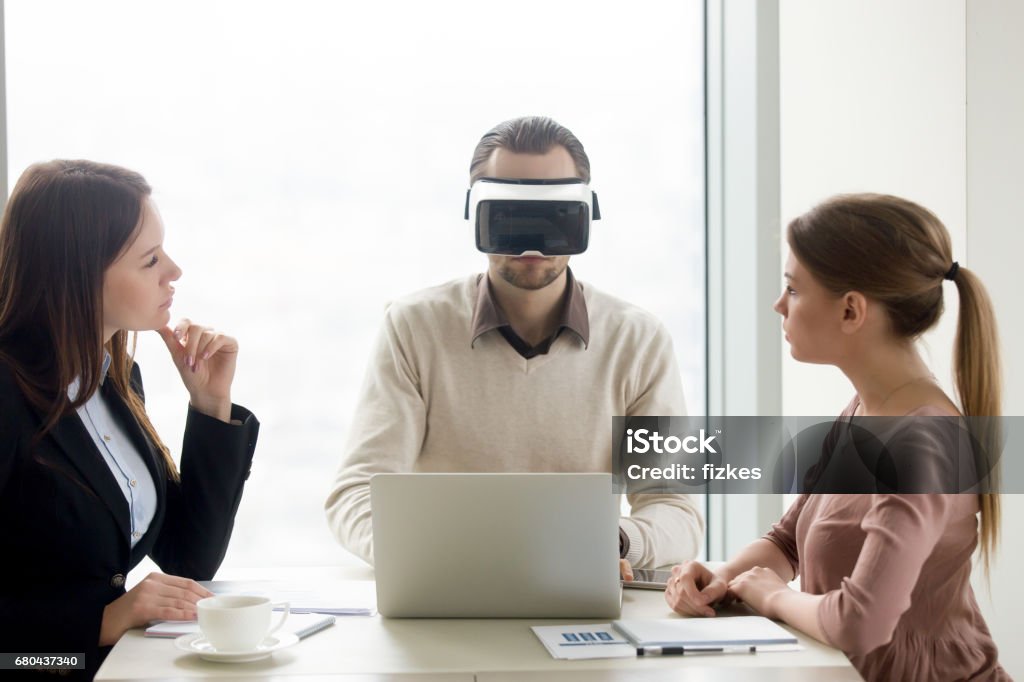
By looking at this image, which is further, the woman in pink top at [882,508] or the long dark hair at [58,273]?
the long dark hair at [58,273]

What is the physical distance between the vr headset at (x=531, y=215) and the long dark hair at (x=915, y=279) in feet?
1.52

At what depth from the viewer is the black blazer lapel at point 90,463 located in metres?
1.58

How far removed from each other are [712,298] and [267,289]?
1.36 meters

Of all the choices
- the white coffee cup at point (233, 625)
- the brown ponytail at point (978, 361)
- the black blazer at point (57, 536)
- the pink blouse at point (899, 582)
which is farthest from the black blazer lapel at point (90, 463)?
the brown ponytail at point (978, 361)

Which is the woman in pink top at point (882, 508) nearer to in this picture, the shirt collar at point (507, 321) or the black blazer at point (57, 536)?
the shirt collar at point (507, 321)

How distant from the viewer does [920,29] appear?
103 inches

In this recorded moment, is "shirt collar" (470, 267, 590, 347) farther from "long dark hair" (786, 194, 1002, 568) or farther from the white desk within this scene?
the white desk

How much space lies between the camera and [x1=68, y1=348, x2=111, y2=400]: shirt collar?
1.65m

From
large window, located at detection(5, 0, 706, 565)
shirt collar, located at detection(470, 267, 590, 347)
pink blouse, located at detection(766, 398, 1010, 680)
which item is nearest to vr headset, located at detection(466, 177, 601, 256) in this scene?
shirt collar, located at detection(470, 267, 590, 347)

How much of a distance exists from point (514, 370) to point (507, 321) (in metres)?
0.11

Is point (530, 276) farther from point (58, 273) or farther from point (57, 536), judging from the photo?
point (57, 536)

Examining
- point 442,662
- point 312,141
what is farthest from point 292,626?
point 312,141

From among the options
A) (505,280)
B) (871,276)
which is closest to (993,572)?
(871,276)

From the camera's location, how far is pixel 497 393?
2244 millimetres
